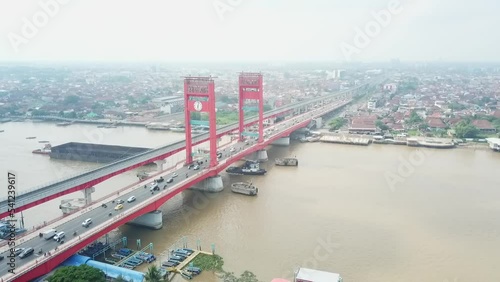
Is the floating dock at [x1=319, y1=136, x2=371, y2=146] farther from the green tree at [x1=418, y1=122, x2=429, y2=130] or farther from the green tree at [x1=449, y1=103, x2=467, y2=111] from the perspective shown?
the green tree at [x1=449, y1=103, x2=467, y2=111]

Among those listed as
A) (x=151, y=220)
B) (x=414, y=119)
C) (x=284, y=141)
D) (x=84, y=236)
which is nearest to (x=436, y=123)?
(x=414, y=119)

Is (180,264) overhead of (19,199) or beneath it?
beneath

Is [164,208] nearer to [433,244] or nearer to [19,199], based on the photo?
[19,199]

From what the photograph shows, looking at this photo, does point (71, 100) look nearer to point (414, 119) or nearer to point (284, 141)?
point (284, 141)

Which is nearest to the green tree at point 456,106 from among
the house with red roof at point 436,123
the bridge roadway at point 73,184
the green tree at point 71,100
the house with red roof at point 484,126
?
the house with red roof at point 436,123

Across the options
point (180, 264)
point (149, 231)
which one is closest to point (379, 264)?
point (180, 264)

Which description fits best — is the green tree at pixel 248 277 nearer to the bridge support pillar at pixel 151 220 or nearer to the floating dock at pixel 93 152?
the bridge support pillar at pixel 151 220

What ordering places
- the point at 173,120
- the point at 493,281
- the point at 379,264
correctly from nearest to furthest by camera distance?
the point at 493,281, the point at 379,264, the point at 173,120

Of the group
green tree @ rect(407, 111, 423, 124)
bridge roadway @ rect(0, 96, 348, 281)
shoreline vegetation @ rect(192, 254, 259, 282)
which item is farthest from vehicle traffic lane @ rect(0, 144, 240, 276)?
green tree @ rect(407, 111, 423, 124)
